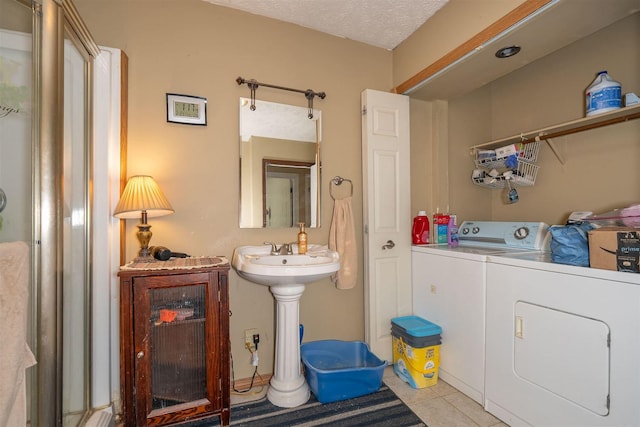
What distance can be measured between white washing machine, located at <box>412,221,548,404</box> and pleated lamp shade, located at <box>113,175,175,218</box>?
1.68 m

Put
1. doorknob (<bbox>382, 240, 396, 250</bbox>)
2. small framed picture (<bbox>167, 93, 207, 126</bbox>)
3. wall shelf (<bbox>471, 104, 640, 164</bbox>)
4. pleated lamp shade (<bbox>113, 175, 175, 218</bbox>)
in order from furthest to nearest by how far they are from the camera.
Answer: doorknob (<bbox>382, 240, 396, 250</bbox>)
small framed picture (<bbox>167, 93, 207, 126</bbox>)
wall shelf (<bbox>471, 104, 640, 164</bbox>)
pleated lamp shade (<bbox>113, 175, 175, 218</bbox>)

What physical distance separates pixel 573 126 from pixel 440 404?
187 cm

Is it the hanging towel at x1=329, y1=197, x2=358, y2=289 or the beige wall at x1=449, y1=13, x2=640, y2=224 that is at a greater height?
the beige wall at x1=449, y1=13, x2=640, y2=224

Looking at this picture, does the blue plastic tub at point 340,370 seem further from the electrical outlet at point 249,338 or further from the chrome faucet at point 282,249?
the chrome faucet at point 282,249

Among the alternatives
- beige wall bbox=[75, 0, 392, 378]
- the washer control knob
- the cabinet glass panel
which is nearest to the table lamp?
beige wall bbox=[75, 0, 392, 378]

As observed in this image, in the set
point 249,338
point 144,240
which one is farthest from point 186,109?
point 249,338

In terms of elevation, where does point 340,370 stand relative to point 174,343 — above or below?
below

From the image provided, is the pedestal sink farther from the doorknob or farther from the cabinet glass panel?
the doorknob

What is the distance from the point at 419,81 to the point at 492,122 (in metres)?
0.99

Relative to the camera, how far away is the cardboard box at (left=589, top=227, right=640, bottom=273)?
3.79 feet

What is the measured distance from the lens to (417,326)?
2023 millimetres

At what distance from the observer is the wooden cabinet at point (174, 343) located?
1388 millimetres

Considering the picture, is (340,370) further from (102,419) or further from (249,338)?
(102,419)

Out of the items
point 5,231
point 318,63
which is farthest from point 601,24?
point 5,231
